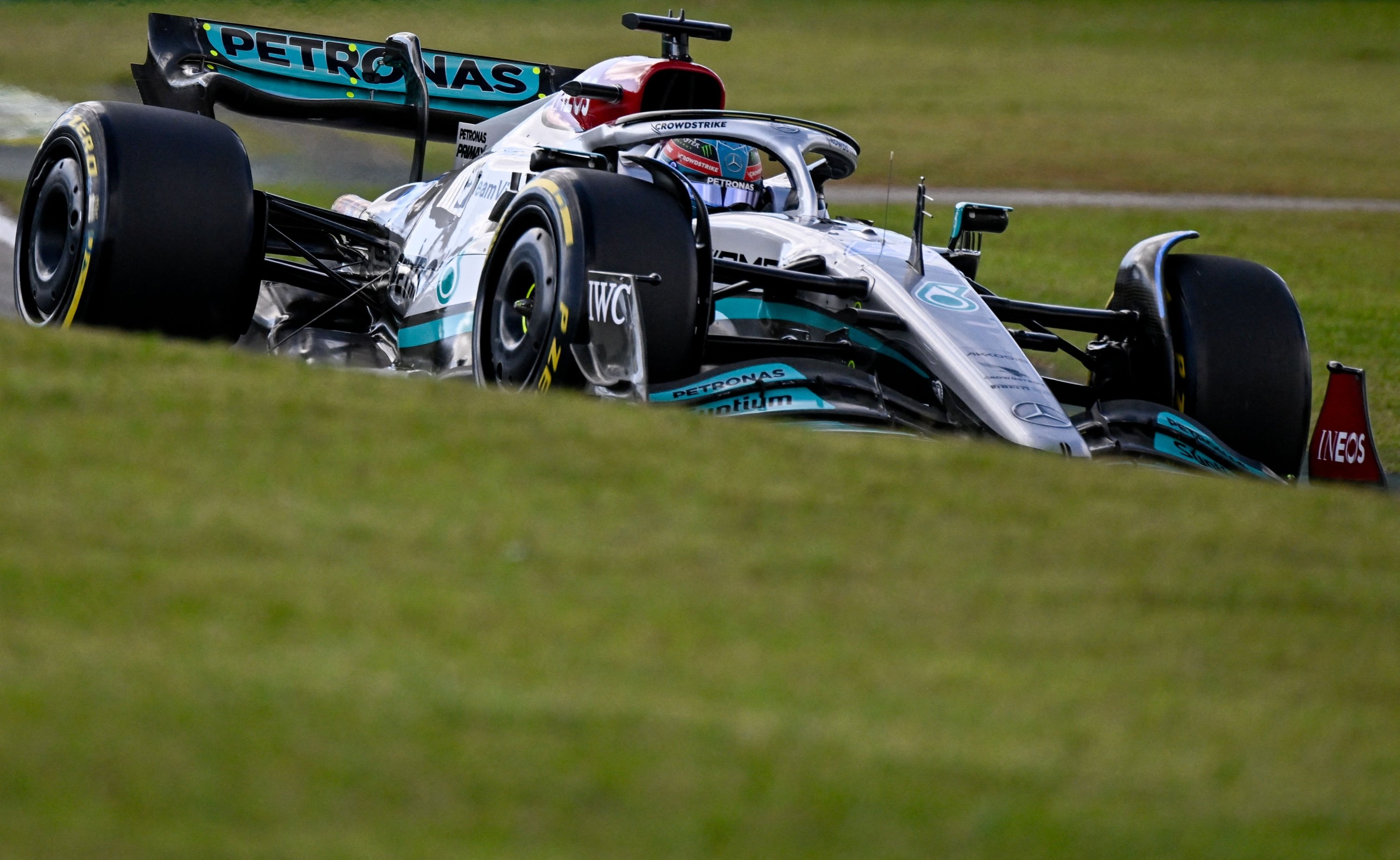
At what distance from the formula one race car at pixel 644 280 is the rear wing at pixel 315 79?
→ 2 cm

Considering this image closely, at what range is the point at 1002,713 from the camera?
10.6 ft

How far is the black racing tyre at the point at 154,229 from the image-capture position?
659cm

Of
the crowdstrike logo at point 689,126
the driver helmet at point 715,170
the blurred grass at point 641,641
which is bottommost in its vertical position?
the blurred grass at point 641,641

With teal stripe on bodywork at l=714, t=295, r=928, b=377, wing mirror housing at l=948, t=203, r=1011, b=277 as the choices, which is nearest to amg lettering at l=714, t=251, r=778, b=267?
teal stripe on bodywork at l=714, t=295, r=928, b=377

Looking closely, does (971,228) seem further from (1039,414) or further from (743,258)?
(1039,414)

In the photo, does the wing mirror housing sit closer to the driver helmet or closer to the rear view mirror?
the rear view mirror

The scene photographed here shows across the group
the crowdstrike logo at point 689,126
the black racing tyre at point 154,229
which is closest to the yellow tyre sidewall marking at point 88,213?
the black racing tyre at point 154,229

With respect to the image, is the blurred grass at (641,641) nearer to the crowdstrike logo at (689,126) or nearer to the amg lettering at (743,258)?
the amg lettering at (743,258)

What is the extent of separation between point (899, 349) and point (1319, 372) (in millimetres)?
5877

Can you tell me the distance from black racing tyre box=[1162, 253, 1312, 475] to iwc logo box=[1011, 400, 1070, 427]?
1.18 m

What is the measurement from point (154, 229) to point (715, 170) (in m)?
2.28

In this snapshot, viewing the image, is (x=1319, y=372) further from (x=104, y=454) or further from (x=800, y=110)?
(x=800, y=110)

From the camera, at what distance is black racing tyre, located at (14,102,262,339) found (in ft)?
21.6

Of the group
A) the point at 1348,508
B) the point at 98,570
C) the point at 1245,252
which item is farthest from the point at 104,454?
the point at 1245,252
